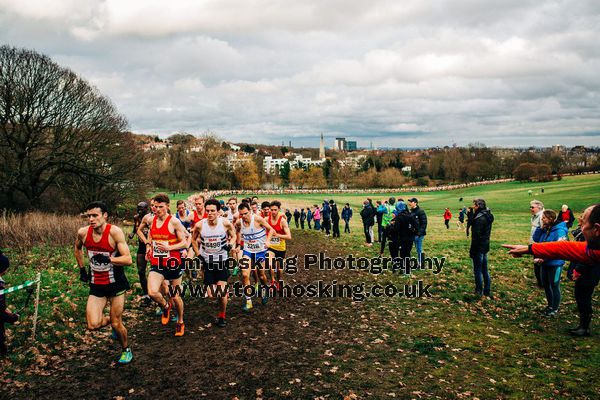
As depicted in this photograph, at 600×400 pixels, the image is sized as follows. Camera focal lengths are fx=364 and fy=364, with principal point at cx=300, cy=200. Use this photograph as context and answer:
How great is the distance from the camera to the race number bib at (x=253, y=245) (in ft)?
30.1

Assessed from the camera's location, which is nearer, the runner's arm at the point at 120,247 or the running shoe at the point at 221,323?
the runner's arm at the point at 120,247

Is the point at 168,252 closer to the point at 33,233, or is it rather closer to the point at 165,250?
the point at 165,250

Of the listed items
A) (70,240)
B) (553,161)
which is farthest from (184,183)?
(553,161)

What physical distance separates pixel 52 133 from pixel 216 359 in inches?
1235

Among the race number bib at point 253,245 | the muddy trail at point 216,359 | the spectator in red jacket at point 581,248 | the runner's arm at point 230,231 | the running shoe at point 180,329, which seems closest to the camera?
the spectator in red jacket at point 581,248

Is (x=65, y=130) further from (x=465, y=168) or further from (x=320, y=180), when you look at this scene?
(x=465, y=168)

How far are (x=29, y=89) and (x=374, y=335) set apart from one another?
104 ft

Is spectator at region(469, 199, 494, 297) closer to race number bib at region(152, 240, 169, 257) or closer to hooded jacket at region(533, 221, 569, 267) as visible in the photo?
hooded jacket at region(533, 221, 569, 267)

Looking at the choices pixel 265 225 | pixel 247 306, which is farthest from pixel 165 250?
pixel 247 306

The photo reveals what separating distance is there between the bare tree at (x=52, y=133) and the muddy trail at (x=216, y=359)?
2682 cm

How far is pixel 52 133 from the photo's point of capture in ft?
98.4

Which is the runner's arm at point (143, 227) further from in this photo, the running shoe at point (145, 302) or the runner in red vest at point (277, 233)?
the runner in red vest at point (277, 233)

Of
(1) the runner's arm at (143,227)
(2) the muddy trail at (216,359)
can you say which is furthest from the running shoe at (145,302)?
(1) the runner's arm at (143,227)

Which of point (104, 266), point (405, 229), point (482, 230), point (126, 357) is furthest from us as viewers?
point (405, 229)
